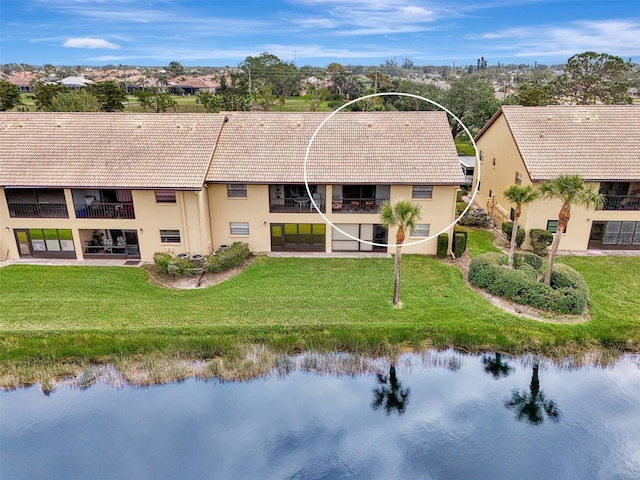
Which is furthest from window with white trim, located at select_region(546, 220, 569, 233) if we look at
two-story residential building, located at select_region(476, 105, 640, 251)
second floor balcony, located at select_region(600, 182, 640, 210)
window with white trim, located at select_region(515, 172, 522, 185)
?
window with white trim, located at select_region(515, 172, 522, 185)

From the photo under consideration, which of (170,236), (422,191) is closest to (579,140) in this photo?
(422,191)

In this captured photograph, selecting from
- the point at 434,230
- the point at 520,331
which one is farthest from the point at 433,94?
the point at 520,331

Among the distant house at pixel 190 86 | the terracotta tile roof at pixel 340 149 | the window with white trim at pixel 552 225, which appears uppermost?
the distant house at pixel 190 86

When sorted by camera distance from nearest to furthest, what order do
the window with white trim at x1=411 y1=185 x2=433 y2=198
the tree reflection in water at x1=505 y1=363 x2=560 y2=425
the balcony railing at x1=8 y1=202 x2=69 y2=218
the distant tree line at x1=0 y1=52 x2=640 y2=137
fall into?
the tree reflection in water at x1=505 y1=363 x2=560 y2=425 → the balcony railing at x1=8 y1=202 x2=69 y2=218 → the window with white trim at x1=411 y1=185 x2=433 y2=198 → the distant tree line at x1=0 y1=52 x2=640 y2=137

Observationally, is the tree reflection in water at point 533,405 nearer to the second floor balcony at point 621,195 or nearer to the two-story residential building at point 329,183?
the two-story residential building at point 329,183

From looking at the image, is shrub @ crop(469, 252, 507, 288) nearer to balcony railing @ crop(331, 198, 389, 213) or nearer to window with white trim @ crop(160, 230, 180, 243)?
balcony railing @ crop(331, 198, 389, 213)

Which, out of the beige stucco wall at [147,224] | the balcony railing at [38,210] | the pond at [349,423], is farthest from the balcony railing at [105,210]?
the pond at [349,423]

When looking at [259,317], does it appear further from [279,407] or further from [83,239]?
[83,239]
